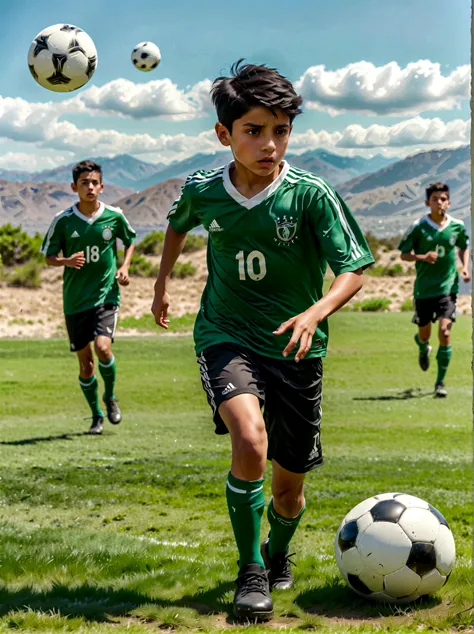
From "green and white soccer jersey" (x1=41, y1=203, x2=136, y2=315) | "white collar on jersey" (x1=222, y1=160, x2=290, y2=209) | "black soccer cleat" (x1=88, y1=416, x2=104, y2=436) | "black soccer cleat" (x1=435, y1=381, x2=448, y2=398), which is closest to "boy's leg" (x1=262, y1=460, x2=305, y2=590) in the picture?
"white collar on jersey" (x1=222, y1=160, x2=290, y2=209)

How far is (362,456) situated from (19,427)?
469 cm

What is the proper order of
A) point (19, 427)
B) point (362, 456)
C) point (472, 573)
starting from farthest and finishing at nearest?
point (19, 427) < point (362, 456) < point (472, 573)

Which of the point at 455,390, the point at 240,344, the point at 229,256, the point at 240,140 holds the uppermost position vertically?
the point at 240,140

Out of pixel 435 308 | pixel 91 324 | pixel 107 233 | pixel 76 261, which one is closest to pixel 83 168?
pixel 107 233

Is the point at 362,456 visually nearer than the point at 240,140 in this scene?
No

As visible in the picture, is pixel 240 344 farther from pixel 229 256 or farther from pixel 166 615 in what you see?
pixel 166 615

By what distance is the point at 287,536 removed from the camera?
16.1 feet

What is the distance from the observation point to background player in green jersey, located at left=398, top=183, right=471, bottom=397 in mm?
13656

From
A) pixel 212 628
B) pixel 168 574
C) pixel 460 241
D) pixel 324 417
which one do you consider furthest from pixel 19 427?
pixel 212 628

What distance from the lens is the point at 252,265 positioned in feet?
15.0

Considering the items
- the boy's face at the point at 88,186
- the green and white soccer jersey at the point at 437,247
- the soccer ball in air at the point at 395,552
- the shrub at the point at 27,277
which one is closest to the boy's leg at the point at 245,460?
the soccer ball in air at the point at 395,552

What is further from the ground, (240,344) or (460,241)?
(460,241)

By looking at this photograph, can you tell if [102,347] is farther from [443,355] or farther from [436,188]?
Answer: [443,355]

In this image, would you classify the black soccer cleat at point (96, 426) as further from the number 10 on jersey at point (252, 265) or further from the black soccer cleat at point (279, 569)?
the number 10 on jersey at point (252, 265)
